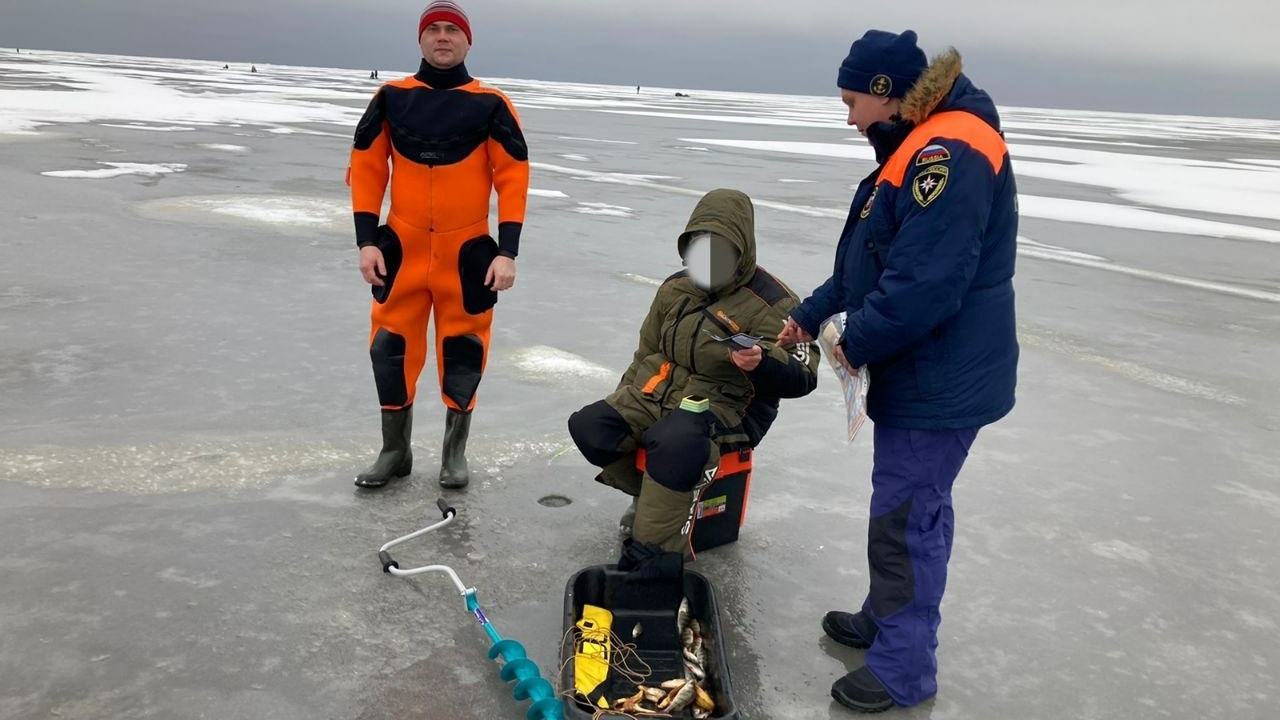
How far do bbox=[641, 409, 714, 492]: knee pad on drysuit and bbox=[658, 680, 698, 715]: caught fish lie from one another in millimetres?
744

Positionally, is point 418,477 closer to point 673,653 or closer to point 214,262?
point 673,653

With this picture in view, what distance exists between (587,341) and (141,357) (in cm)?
254

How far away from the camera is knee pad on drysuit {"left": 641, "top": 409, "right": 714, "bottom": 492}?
123 inches

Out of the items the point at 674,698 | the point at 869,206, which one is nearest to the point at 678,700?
the point at 674,698

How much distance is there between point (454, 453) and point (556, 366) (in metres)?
1.67

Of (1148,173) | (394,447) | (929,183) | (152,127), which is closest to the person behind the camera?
(929,183)

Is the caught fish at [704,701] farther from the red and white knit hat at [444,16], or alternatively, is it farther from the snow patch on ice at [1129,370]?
the snow patch on ice at [1129,370]

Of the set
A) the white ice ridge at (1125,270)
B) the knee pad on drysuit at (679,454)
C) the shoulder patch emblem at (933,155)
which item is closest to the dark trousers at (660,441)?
the knee pad on drysuit at (679,454)

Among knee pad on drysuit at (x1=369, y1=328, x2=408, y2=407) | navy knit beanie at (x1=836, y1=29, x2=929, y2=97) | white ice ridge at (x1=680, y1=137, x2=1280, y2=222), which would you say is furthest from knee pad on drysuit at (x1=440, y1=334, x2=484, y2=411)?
white ice ridge at (x1=680, y1=137, x2=1280, y2=222)

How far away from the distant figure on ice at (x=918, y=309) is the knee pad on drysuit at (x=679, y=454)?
1.98 feet

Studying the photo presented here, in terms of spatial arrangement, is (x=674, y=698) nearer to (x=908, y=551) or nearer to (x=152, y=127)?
(x=908, y=551)

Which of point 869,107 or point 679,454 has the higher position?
point 869,107

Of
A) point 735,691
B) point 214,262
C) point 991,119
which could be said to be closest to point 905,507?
point 735,691

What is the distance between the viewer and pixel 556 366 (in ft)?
18.5
